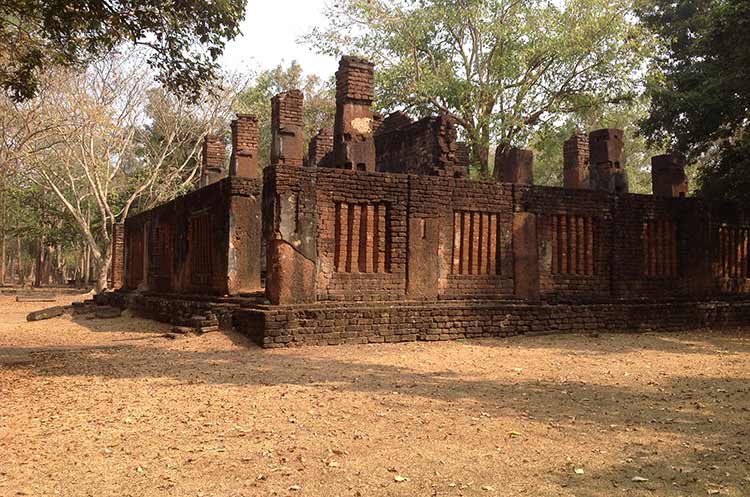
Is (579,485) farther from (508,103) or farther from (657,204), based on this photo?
(508,103)

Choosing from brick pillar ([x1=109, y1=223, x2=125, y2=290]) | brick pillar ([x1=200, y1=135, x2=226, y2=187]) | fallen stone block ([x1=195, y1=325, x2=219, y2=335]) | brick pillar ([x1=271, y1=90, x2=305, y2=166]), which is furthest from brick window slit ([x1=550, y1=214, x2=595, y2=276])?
brick pillar ([x1=109, y1=223, x2=125, y2=290])

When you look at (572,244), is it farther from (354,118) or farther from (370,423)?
(370,423)

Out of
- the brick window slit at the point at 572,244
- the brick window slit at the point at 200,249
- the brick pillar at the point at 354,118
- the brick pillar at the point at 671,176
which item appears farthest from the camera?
the brick pillar at the point at 671,176

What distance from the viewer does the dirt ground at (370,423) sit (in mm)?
3820

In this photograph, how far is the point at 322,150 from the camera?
59.1 feet

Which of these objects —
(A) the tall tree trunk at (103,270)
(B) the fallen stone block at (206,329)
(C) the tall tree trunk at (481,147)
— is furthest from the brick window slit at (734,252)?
(A) the tall tree trunk at (103,270)

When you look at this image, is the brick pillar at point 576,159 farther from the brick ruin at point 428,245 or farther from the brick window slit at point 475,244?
the brick window slit at point 475,244

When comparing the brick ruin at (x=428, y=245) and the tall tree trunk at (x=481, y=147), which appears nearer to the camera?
the brick ruin at (x=428, y=245)

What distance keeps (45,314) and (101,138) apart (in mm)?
9714

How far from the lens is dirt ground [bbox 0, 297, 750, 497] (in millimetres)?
3820

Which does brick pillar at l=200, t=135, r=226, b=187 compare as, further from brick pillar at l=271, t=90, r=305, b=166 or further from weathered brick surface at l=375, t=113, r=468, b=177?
weathered brick surface at l=375, t=113, r=468, b=177

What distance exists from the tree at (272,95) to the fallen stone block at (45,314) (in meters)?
13.0

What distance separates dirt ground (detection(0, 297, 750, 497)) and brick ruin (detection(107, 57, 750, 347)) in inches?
54.8

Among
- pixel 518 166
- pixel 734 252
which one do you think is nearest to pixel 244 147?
pixel 518 166
